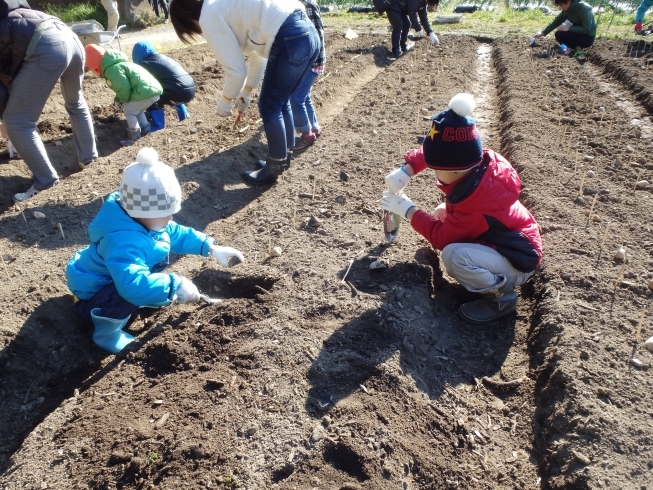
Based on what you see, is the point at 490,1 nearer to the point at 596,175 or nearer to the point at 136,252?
the point at 596,175

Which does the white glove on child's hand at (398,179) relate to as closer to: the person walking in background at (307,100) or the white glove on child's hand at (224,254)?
the white glove on child's hand at (224,254)

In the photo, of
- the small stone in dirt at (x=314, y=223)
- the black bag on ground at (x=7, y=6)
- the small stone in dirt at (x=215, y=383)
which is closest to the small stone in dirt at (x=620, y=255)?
the small stone in dirt at (x=314, y=223)

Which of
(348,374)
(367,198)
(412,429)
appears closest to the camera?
(412,429)

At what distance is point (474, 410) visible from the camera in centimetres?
279

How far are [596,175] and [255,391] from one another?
3868 mm

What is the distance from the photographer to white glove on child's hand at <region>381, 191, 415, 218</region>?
344 cm

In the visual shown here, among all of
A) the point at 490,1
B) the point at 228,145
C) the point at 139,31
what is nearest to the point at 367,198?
the point at 228,145

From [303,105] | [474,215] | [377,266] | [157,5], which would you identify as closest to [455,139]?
[474,215]

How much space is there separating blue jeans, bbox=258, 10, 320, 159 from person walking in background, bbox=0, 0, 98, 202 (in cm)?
172

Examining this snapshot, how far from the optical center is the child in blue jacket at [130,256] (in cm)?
282

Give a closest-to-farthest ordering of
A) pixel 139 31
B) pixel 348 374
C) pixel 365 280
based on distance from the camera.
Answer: pixel 348 374 < pixel 365 280 < pixel 139 31

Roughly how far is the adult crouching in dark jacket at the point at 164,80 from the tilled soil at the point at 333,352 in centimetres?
146

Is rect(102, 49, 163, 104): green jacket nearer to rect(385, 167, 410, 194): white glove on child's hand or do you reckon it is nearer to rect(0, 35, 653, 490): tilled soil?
rect(0, 35, 653, 490): tilled soil

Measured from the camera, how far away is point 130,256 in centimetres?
287
